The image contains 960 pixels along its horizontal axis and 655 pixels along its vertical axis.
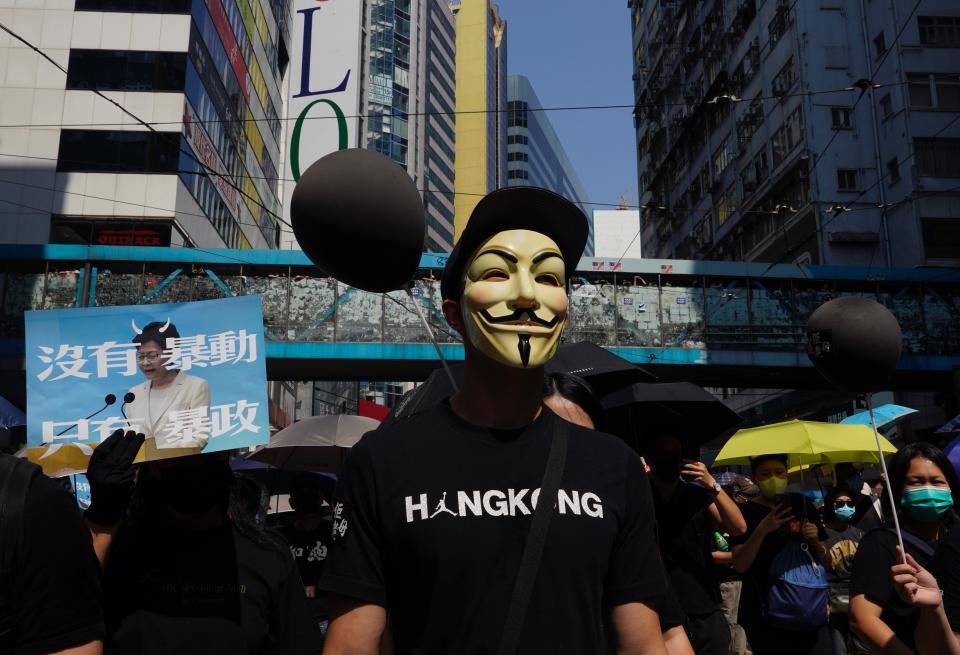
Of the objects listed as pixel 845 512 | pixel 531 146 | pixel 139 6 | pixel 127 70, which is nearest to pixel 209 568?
pixel 845 512

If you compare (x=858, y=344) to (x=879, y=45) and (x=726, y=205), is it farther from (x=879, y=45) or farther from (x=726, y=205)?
(x=726, y=205)

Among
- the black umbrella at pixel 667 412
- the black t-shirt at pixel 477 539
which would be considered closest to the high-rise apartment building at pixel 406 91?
the black umbrella at pixel 667 412

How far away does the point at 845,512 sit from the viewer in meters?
8.22

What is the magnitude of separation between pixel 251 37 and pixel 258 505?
40.5 metres

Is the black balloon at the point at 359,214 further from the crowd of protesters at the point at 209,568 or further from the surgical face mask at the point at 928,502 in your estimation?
the surgical face mask at the point at 928,502

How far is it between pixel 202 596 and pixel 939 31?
116 ft

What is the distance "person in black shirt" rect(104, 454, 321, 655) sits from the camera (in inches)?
113

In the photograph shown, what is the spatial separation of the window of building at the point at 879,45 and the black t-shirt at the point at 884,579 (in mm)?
34476

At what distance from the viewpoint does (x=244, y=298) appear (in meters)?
3.55

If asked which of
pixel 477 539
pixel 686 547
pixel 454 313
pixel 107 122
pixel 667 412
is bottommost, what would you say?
pixel 686 547

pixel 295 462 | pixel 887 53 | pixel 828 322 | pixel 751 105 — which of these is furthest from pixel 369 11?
pixel 828 322

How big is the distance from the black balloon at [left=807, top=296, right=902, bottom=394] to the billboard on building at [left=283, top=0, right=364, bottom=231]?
33.8m

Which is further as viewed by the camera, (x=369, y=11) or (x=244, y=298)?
(x=369, y=11)

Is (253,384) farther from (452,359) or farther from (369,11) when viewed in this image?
(369,11)
